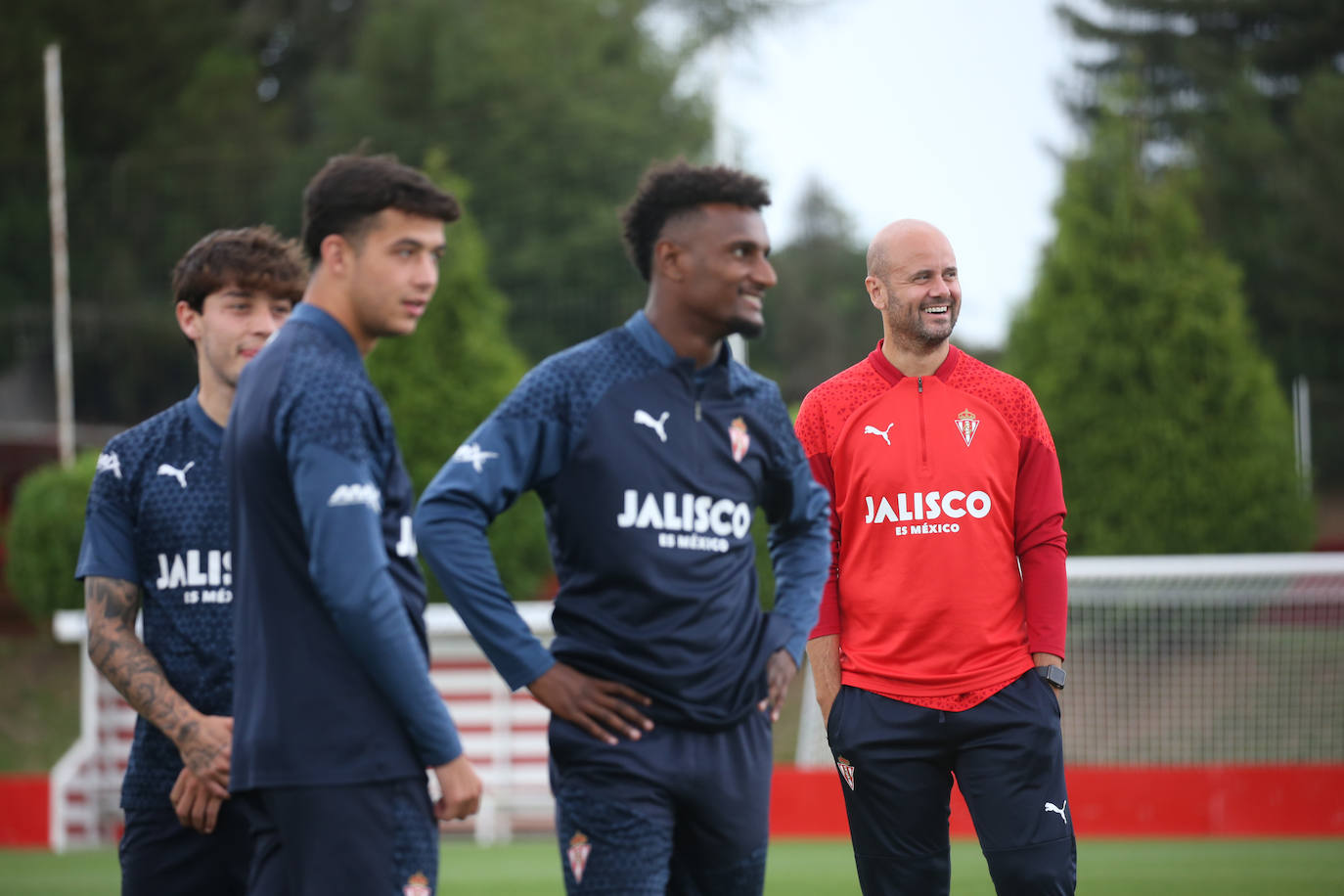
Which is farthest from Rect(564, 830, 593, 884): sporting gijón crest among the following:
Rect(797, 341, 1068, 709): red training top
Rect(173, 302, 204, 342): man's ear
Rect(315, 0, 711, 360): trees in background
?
Rect(315, 0, 711, 360): trees in background

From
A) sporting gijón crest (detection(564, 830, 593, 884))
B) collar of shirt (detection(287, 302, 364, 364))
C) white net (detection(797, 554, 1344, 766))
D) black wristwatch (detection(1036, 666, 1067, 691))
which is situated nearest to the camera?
collar of shirt (detection(287, 302, 364, 364))

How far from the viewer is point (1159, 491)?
15578mm

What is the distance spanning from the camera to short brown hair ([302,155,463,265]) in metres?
3.19

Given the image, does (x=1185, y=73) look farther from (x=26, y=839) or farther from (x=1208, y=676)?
(x=26, y=839)

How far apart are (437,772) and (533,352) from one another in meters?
20.2

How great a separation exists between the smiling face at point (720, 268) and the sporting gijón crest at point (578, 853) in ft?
4.36

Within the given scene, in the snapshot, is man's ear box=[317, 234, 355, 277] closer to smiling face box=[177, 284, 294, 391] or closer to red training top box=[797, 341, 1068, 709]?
smiling face box=[177, 284, 294, 391]

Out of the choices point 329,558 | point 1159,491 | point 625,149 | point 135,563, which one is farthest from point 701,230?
point 625,149

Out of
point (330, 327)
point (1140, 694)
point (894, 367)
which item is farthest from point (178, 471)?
point (1140, 694)

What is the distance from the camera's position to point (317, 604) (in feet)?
9.84

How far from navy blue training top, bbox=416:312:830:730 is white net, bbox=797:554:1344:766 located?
10.0 metres

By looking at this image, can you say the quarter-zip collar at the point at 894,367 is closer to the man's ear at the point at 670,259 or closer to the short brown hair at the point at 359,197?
the man's ear at the point at 670,259

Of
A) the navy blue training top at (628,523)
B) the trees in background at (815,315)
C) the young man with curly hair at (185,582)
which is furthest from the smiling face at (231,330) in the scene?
the trees in background at (815,315)

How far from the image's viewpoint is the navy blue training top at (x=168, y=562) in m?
4.11
